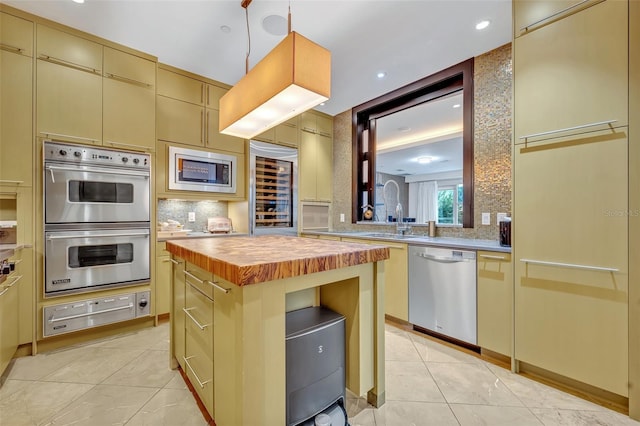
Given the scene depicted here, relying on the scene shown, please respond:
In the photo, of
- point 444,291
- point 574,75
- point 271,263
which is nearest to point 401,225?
point 444,291

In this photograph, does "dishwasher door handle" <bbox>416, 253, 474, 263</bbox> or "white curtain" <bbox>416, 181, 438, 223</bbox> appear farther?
"white curtain" <bbox>416, 181, 438, 223</bbox>

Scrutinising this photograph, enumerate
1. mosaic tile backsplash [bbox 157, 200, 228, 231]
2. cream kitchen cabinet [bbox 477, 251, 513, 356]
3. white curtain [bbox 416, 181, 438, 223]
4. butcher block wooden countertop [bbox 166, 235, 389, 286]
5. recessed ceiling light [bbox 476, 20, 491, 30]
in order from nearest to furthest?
1. butcher block wooden countertop [bbox 166, 235, 389, 286]
2. cream kitchen cabinet [bbox 477, 251, 513, 356]
3. recessed ceiling light [bbox 476, 20, 491, 30]
4. mosaic tile backsplash [bbox 157, 200, 228, 231]
5. white curtain [bbox 416, 181, 438, 223]

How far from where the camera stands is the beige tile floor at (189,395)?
1495 millimetres

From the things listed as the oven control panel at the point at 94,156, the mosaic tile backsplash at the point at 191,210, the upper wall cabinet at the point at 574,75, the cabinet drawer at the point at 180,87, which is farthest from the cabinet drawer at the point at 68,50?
the upper wall cabinet at the point at 574,75

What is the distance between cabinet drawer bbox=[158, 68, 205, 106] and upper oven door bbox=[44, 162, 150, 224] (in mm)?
959

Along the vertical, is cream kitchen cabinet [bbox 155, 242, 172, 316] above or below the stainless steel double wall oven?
below

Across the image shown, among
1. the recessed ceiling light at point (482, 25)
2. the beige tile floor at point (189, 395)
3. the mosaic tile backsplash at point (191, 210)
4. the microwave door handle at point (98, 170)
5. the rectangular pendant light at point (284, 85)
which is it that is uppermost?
the recessed ceiling light at point (482, 25)

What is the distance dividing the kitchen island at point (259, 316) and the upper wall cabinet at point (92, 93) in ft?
5.02

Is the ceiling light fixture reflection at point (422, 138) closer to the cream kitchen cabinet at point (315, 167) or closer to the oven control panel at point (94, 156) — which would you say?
the cream kitchen cabinet at point (315, 167)

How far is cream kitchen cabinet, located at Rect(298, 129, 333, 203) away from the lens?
4.00m

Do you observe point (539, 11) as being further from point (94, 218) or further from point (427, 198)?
point (94, 218)

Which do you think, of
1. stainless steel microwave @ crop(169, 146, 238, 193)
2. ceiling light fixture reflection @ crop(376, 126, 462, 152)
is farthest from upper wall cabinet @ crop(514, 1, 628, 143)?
stainless steel microwave @ crop(169, 146, 238, 193)

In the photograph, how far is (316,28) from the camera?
7.48 ft

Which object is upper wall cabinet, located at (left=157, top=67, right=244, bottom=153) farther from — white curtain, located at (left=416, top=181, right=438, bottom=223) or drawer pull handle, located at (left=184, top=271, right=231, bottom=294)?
white curtain, located at (left=416, top=181, right=438, bottom=223)
